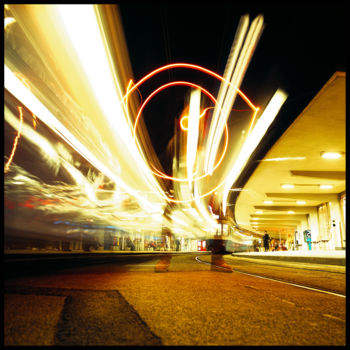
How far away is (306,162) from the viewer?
20.8 metres

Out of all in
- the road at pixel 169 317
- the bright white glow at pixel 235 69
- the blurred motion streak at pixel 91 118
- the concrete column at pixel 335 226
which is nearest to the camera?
the road at pixel 169 317

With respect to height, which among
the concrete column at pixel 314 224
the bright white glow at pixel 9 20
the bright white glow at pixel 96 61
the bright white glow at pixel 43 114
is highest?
the bright white glow at pixel 9 20

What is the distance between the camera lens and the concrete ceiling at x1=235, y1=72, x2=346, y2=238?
12250 millimetres

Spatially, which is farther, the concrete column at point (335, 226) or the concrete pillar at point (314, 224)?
the concrete pillar at point (314, 224)

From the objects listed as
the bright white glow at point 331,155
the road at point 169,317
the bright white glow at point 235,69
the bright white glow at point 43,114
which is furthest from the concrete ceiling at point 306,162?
the bright white glow at point 43,114

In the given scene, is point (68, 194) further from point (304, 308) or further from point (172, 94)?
point (304, 308)

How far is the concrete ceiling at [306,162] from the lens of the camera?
40.2 ft

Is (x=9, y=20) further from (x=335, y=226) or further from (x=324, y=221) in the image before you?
(x=324, y=221)

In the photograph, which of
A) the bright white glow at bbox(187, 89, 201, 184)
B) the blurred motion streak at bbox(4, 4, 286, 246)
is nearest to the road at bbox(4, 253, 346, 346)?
the blurred motion streak at bbox(4, 4, 286, 246)

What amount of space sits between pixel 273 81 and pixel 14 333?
980cm

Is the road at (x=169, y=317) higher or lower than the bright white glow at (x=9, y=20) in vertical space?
lower

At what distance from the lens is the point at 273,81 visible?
34.2 feet

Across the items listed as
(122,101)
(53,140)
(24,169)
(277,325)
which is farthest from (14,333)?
(24,169)

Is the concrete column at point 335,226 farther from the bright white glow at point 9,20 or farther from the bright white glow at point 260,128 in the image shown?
the bright white glow at point 9,20
